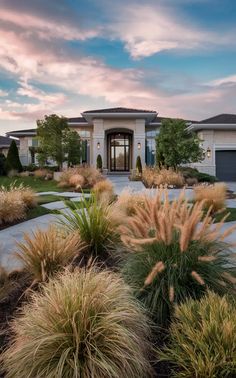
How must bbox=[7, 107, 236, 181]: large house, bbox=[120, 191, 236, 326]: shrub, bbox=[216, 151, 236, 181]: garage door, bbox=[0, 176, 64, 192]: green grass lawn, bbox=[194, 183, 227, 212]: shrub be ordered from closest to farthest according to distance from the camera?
bbox=[120, 191, 236, 326]: shrub < bbox=[194, 183, 227, 212]: shrub < bbox=[0, 176, 64, 192]: green grass lawn < bbox=[7, 107, 236, 181]: large house < bbox=[216, 151, 236, 181]: garage door

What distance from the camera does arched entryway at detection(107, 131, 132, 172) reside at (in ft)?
111

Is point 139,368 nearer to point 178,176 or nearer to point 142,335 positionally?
point 142,335

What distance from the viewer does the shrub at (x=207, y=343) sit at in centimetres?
222

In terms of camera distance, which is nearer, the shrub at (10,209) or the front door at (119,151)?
the shrub at (10,209)

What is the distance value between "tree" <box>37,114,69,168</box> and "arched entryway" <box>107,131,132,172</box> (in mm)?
9560

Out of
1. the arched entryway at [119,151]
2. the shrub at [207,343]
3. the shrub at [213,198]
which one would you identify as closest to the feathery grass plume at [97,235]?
the shrub at [207,343]

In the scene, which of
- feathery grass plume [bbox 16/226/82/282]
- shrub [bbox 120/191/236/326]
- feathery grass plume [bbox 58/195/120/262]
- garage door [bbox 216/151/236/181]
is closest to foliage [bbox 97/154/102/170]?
garage door [bbox 216/151/236/181]

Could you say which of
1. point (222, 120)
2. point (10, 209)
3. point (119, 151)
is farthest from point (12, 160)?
point (222, 120)

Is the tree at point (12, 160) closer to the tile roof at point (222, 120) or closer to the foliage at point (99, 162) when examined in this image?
the foliage at point (99, 162)

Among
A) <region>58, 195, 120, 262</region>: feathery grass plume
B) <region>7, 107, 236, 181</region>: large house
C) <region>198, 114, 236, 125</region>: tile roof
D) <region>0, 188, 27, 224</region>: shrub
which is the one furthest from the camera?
<region>7, 107, 236, 181</region>: large house

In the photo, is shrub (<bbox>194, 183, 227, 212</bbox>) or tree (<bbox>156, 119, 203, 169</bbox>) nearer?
shrub (<bbox>194, 183, 227, 212</bbox>)

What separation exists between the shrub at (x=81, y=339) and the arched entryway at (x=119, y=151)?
31275 millimetres

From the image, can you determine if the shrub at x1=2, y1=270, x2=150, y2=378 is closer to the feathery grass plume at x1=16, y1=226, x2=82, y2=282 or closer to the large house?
the feathery grass plume at x1=16, y1=226, x2=82, y2=282

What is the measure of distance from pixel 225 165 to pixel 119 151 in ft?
35.5
